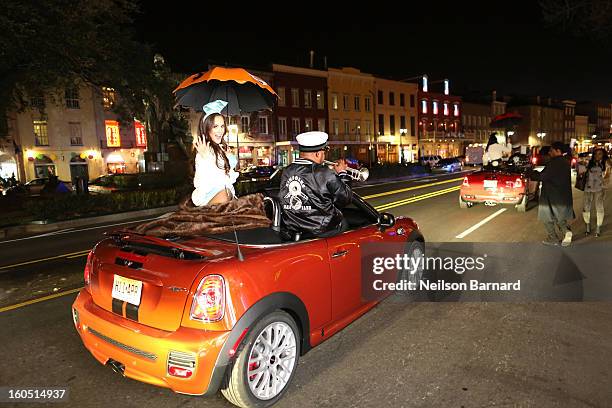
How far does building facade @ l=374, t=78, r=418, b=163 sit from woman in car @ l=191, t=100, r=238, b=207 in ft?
170

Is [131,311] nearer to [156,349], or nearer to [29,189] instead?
[156,349]

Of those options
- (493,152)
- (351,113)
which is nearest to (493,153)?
(493,152)

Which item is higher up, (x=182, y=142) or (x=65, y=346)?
(x=182, y=142)

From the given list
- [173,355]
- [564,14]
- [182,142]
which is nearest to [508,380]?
[173,355]

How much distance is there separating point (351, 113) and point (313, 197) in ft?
165

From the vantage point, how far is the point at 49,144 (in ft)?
116

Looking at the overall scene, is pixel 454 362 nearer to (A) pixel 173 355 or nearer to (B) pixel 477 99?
(A) pixel 173 355

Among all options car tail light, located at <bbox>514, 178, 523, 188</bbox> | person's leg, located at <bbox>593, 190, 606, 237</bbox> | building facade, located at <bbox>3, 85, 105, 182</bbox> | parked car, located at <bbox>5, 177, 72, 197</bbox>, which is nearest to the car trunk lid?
person's leg, located at <bbox>593, 190, 606, 237</bbox>

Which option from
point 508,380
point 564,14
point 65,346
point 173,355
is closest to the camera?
point 173,355

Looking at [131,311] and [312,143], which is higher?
[312,143]

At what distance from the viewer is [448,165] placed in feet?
136

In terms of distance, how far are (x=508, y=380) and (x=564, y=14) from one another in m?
11.6

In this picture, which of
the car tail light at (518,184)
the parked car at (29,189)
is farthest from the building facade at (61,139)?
the car tail light at (518,184)

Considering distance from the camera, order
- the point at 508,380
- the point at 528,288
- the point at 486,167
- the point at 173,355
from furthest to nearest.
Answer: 1. the point at 486,167
2. the point at 528,288
3. the point at 508,380
4. the point at 173,355
